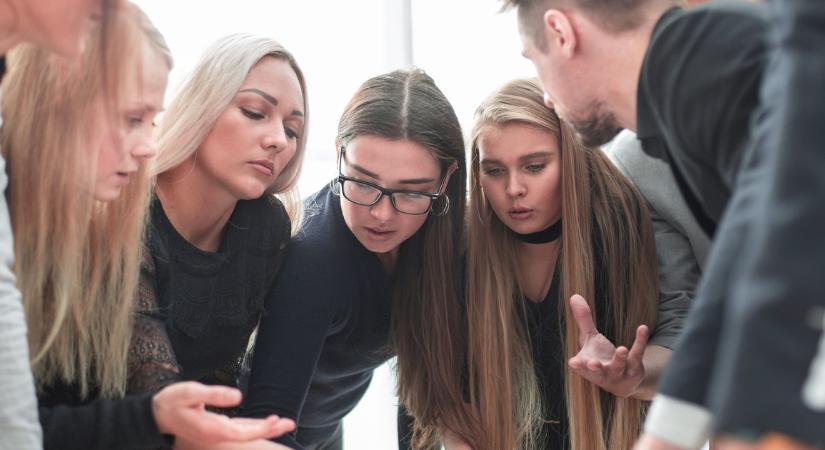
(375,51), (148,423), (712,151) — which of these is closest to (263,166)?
(148,423)

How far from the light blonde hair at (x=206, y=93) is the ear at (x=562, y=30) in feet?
2.14

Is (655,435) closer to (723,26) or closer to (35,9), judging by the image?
Answer: (723,26)

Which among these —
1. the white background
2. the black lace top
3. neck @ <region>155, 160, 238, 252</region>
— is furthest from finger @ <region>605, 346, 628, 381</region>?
the white background

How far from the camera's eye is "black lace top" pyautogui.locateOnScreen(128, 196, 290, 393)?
161 cm

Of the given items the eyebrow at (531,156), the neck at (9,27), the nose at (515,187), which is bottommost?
the nose at (515,187)

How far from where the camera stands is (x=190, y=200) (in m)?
1.84

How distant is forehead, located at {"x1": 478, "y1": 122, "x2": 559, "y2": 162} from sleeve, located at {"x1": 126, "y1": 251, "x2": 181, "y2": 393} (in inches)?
28.8

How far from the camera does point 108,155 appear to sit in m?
1.47

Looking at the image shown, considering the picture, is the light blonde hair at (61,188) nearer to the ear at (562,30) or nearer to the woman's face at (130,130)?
the woman's face at (130,130)

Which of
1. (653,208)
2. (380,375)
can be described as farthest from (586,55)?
(380,375)

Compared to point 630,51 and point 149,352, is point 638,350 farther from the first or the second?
point 149,352

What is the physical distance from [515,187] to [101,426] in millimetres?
901

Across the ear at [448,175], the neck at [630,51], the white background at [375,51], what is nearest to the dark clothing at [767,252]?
the neck at [630,51]

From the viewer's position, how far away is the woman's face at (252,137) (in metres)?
1.82
